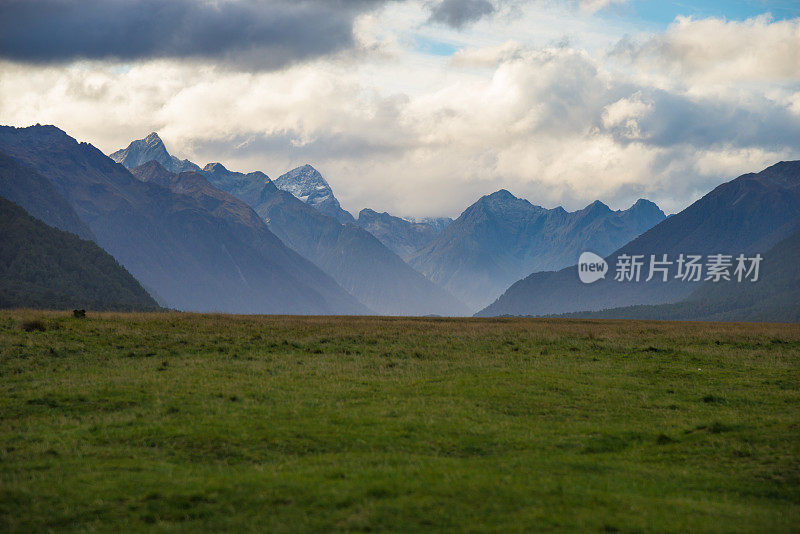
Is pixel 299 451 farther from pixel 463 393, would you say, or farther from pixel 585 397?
pixel 585 397

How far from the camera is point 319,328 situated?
2601 inches

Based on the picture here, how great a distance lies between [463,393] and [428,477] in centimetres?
1519

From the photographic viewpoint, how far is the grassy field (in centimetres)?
1631

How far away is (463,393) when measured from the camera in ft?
111

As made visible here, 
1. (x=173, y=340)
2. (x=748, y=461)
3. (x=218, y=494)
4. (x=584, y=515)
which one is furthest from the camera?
(x=173, y=340)

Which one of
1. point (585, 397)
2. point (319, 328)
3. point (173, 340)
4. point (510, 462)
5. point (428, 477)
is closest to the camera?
point (428, 477)

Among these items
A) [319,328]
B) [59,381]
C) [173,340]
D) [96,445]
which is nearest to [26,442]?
[96,445]

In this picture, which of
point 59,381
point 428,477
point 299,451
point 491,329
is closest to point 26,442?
point 299,451

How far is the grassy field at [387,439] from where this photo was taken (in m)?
16.3

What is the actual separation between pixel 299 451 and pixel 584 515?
33.7 feet

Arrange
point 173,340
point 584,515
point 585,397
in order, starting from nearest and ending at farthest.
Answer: point 584,515 → point 585,397 → point 173,340

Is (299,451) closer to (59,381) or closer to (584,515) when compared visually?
(584,515)

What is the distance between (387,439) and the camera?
958 inches

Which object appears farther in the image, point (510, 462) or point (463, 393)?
point (463, 393)
